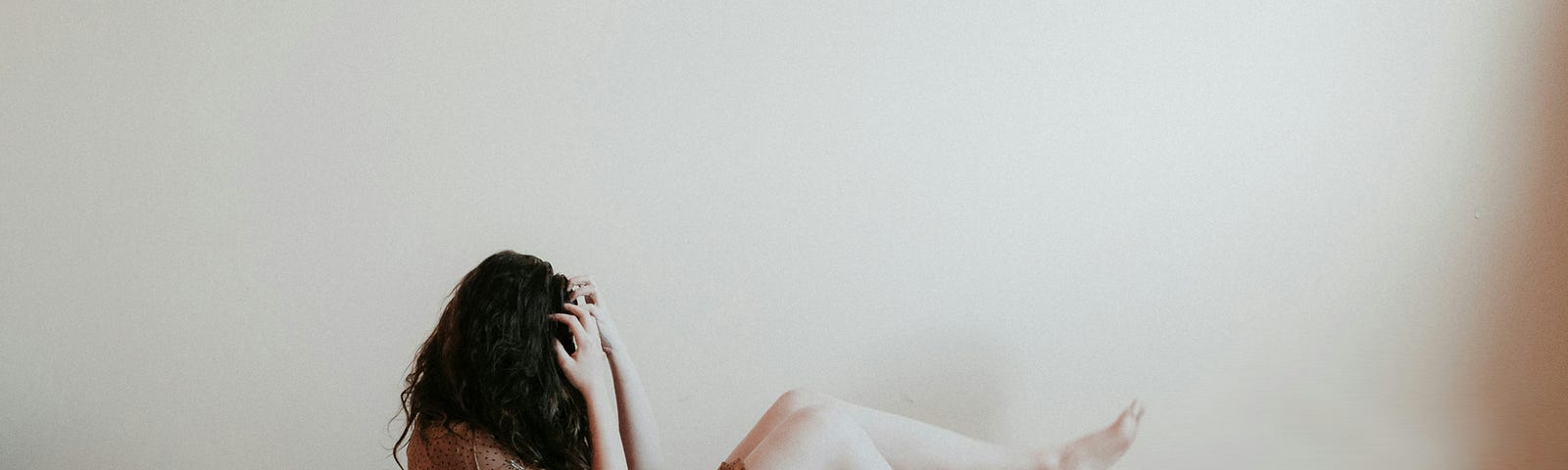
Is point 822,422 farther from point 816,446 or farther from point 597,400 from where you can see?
point 597,400

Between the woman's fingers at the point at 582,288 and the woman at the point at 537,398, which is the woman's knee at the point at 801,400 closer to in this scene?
the woman at the point at 537,398

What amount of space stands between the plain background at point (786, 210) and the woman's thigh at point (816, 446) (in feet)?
2.11

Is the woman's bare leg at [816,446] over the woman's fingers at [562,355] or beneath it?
beneath

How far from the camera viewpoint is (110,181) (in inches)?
83.0

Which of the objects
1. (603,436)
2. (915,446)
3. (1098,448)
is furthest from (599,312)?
(1098,448)

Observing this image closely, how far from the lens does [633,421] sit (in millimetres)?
1754

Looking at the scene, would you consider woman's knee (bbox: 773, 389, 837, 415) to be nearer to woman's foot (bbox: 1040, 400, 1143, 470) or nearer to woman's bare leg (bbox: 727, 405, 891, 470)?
woman's bare leg (bbox: 727, 405, 891, 470)

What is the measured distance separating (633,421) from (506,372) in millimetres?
295

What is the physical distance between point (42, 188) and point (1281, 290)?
2498 mm

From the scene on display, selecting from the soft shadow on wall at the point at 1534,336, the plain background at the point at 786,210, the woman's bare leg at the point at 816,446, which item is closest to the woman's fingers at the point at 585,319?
the woman's bare leg at the point at 816,446

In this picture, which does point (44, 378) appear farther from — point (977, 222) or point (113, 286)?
point (977, 222)

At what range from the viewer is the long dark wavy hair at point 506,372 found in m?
1.50

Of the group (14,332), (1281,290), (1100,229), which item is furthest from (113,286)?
(1281,290)

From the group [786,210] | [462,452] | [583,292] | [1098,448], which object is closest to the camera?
[462,452]
